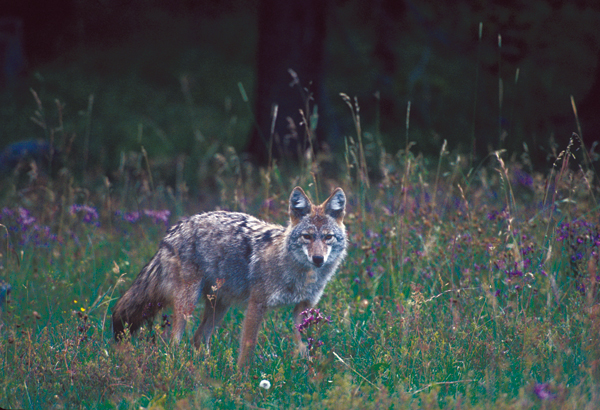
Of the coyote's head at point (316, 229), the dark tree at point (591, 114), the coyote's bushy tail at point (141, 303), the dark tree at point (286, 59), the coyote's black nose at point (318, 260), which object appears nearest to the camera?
the coyote's black nose at point (318, 260)

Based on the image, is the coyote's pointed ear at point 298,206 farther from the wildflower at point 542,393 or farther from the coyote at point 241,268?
the wildflower at point 542,393

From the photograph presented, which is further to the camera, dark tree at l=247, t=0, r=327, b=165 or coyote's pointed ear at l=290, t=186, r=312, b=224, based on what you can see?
dark tree at l=247, t=0, r=327, b=165

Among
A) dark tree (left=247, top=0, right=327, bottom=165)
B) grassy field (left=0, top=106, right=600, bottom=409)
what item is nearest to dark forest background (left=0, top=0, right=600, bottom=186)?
dark tree (left=247, top=0, right=327, bottom=165)

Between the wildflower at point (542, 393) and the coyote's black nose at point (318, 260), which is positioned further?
the coyote's black nose at point (318, 260)

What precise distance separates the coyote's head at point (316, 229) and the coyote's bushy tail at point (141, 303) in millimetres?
1302

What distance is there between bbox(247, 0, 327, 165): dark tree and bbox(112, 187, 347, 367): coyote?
18.0 ft

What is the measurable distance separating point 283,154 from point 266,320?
19.2 ft

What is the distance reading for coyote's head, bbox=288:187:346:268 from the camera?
4750 mm

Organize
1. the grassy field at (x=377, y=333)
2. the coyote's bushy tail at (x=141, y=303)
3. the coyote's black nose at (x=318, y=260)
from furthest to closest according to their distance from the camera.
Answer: the coyote's bushy tail at (x=141, y=303)
the coyote's black nose at (x=318, y=260)
the grassy field at (x=377, y=333)

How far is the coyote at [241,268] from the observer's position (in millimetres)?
4836

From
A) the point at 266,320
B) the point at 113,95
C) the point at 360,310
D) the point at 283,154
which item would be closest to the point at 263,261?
the point at 266,320

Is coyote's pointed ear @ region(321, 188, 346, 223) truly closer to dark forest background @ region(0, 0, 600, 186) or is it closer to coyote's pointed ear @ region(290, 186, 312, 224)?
coyote's pointed ear @ region(290, 186, 312, 224)

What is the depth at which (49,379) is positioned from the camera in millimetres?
3996

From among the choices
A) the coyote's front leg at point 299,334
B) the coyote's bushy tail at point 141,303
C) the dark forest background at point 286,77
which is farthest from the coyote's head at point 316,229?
the dark forest background at point 286,77
